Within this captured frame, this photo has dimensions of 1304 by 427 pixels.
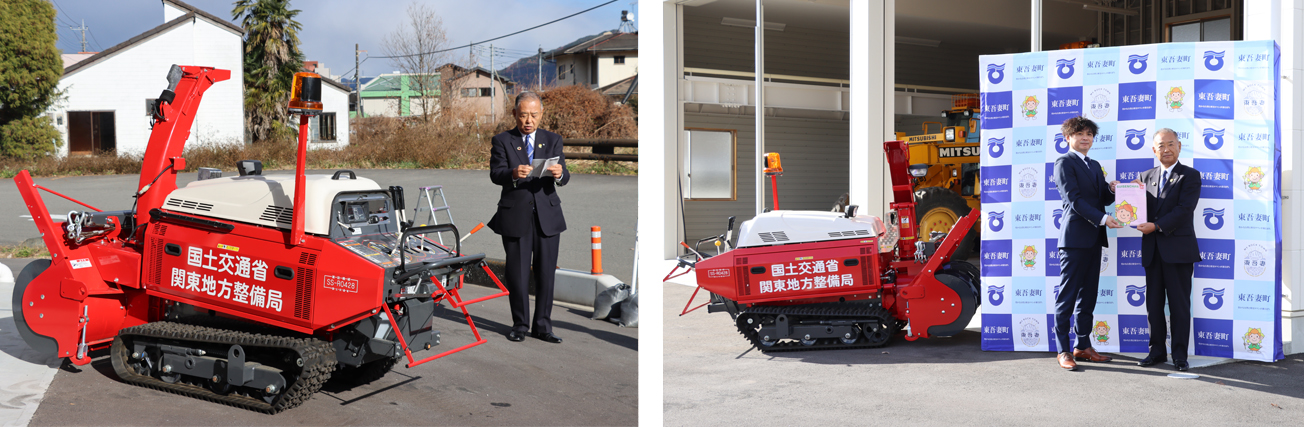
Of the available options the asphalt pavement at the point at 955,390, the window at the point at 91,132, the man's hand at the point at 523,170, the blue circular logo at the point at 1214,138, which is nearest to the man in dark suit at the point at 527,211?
the man's hand at the point at 523,170

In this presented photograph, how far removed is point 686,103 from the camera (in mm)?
12164

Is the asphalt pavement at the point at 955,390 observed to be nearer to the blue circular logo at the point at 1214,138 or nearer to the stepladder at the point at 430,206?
the blue circular logo at the point at 1214,138

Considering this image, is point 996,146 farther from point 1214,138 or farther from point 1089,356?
point 1089,356

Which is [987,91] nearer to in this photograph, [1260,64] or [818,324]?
[1260,64]

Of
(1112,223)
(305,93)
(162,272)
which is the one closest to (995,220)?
(1112,223)

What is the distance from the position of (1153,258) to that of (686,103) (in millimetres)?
8041

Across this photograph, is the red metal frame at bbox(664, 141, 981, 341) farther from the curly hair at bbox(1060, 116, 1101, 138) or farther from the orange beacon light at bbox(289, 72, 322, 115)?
the orange beacon light at bbox(289, 72, 322, 115)

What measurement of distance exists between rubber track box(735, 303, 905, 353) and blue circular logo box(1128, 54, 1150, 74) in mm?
1872

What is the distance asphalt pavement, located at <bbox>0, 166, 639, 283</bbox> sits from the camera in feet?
12.9

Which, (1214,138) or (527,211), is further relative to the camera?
(1214,138)

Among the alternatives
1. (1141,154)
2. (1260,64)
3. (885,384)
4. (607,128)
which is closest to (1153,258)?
(1141,154)

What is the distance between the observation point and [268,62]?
4.02m

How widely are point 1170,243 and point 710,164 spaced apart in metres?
8.76

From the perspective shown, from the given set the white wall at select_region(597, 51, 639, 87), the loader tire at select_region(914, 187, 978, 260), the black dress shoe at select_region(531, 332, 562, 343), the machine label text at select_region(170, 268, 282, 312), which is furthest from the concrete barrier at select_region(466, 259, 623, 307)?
the loader tire at select_region(914, 187, 978, 260)
